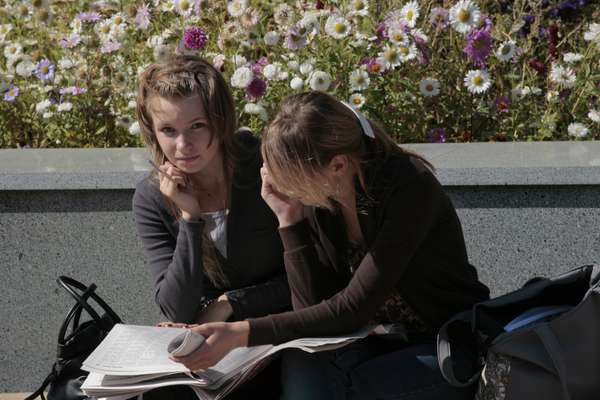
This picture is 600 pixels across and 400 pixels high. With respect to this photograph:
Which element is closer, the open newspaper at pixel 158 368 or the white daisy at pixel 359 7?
the open newspaper at pixel 158 368

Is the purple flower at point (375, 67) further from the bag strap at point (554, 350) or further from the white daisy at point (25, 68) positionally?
the bag strap at point (554, 350)

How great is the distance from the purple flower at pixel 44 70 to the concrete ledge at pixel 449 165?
49 cm

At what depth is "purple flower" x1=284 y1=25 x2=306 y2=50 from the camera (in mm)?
3430

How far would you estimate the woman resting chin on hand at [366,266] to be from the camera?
2.17 m

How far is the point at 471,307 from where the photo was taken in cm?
231

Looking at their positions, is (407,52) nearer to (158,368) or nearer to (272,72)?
(272,72)

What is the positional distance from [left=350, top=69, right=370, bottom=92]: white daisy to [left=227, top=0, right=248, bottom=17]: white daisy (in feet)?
1.62

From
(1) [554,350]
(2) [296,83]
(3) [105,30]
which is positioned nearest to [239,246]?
(2) [296,83]

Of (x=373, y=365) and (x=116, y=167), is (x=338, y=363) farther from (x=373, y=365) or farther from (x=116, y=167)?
(x=116, y=167)

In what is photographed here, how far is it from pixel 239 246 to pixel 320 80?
91 cm

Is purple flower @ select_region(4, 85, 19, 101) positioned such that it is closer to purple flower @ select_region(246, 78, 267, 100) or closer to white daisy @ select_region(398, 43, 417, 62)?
purple flower @ select_region(246, 78, 267, 100)

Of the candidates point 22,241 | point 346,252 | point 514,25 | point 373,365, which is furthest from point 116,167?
point 514,25

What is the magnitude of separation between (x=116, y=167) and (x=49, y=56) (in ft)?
4.24

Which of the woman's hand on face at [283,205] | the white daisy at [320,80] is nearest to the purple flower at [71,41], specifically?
the white daisy at [320,80]
